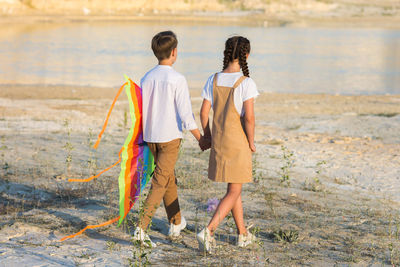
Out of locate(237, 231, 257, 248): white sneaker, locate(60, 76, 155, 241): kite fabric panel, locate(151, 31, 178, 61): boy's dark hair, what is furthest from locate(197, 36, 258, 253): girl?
locate(60, 76, 155, 241): kite fabric panel

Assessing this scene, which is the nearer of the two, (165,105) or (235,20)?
(165,105)

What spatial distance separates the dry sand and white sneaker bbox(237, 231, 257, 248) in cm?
6

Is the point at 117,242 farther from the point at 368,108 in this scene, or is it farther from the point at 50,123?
the point at 368,108

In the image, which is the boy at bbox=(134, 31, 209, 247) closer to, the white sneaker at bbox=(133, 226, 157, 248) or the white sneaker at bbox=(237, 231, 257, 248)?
the white sneaker at bbox=(133, 226, 157, 248)

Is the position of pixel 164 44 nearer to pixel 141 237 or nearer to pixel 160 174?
pixel 160 174

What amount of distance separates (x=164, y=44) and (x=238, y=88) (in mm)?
673

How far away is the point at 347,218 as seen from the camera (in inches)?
233

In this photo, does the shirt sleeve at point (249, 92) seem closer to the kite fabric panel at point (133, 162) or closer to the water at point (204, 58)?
the kite fabric panel at point (133, 162)

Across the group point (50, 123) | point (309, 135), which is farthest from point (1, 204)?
point (309, 135)

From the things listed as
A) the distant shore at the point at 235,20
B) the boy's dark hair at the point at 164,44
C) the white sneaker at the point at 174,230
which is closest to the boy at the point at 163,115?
the boy's dark hair at the point at 164,44

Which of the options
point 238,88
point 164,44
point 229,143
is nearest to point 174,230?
point 229,143

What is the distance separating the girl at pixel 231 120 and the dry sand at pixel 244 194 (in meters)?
0.61

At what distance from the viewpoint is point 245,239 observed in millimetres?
4801

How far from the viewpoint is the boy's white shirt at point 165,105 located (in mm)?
4582
